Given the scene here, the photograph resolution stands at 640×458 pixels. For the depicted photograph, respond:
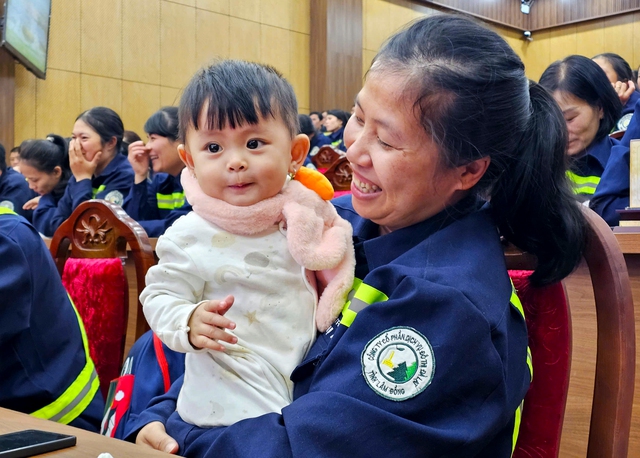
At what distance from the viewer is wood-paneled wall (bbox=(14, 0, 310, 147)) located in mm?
7176

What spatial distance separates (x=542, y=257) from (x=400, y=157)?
0.82 feet

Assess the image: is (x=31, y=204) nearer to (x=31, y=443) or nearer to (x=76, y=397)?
(x=76, y=397)

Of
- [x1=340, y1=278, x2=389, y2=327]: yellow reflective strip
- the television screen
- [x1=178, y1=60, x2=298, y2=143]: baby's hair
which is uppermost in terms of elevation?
→ the television screen

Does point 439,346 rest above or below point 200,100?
below

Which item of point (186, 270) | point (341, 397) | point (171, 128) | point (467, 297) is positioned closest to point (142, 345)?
point (186, 270)

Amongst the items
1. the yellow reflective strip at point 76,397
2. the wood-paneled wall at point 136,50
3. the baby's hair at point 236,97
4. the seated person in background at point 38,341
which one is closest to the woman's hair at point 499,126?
the baby's hair at point 236,97

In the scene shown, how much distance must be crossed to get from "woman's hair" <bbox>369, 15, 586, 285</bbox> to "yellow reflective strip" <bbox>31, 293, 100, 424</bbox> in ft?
3.46

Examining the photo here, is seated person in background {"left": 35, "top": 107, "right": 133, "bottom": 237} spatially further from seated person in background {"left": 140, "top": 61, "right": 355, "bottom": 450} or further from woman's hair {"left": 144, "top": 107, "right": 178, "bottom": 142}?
seated person in background {"left": 140, "top": 61, "right": 355, "bottom": 450}

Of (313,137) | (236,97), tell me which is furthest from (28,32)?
(236,97)

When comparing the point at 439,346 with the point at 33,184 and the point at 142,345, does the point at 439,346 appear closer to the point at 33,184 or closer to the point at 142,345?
the point at 142,345

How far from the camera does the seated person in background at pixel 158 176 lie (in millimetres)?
4102

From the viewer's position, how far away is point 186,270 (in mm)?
1043

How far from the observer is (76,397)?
1596 mm

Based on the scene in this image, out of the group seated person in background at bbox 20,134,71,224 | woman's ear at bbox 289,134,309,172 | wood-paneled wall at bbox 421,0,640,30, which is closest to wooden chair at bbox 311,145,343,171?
seated person in background at bbox 20,134,71,224
